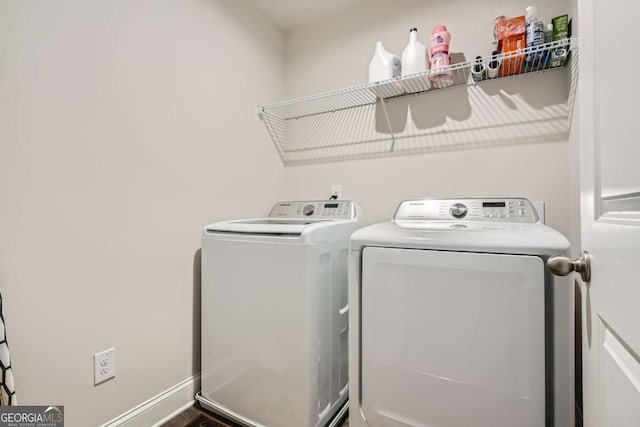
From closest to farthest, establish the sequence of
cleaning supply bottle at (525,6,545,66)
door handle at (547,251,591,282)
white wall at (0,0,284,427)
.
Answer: door handle at (547,251,591,282)
white wall at (0,0,284,427)
cleaning supply bottle at (525,6,545,66)

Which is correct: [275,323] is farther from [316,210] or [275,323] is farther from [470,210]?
[470,210]

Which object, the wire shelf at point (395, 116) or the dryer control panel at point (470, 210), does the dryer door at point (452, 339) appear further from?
the wire shelf at point (395, 116)

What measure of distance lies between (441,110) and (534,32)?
1.77ft

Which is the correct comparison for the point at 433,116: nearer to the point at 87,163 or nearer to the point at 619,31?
the point at 619,31

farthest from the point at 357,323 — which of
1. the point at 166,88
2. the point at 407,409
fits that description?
the point at 166,88

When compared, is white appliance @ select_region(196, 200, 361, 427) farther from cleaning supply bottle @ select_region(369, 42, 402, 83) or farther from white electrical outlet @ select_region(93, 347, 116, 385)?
cleaning supply bottle @ select_region(369, 42, 402, 83)

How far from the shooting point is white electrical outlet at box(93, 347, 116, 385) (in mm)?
1224

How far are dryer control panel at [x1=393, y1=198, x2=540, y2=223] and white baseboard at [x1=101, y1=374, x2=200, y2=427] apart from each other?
1425 millimetres

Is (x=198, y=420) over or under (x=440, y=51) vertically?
under

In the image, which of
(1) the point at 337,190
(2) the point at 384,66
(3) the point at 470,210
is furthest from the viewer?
(1) the point at 337,190

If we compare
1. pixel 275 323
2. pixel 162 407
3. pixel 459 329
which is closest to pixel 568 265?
pixel 459 329

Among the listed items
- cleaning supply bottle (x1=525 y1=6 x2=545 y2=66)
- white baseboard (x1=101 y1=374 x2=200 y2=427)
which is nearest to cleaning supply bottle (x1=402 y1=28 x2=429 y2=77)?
cleaning supply bottle (x1=525 y1=6 x2=545 y2=66)

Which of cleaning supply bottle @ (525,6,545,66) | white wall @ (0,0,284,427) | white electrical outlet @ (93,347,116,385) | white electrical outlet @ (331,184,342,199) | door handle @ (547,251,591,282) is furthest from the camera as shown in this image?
white electrical outlet @ (331,184,342,199)

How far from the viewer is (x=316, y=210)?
1.89m
